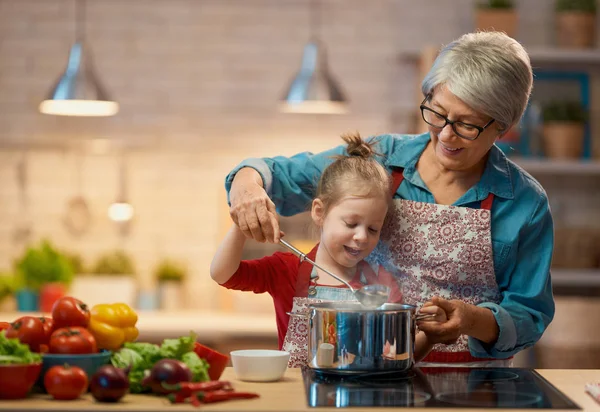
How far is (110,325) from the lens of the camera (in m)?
1.68

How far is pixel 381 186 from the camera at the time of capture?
6.88 feet

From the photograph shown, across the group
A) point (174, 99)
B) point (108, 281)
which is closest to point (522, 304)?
point (108, 281)

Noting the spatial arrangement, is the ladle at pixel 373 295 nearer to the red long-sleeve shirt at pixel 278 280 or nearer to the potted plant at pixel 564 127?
the red long-sleeve shirt at pixel 278 280

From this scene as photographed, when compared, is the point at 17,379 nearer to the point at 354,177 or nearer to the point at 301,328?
the point at 301,328

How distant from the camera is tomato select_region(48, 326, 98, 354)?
1.59 metres

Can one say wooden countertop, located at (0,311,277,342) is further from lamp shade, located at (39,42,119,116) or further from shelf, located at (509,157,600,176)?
shelf, located at (509,157,600,176)

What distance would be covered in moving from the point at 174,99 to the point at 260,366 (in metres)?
3.52

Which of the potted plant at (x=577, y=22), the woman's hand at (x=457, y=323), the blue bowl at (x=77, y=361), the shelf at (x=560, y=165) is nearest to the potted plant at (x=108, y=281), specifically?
the shelf at (x=560, y=165)

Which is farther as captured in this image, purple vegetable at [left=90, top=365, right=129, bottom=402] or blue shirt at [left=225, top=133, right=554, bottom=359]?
blue shirt at [left=225, top=133, right=554, bottom=359]

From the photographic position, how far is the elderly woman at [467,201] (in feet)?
6.48

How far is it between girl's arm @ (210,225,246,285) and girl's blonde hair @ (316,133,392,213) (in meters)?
0.25

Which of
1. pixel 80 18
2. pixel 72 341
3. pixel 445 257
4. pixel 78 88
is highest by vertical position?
pixel 80 18

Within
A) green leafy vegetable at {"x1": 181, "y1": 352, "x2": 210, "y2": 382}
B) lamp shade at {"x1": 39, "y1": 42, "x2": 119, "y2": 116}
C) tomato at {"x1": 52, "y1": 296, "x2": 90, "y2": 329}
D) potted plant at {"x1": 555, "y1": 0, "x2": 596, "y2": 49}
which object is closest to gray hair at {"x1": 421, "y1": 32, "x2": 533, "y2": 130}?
green leafy vegetable at {"x1": 181, "y1": 352, "x2": 210, "y2": 382}

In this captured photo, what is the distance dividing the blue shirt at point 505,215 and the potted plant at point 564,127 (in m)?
2.67
